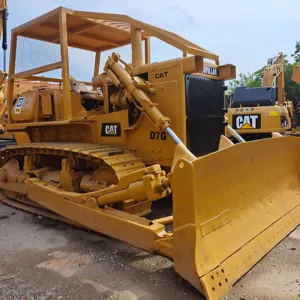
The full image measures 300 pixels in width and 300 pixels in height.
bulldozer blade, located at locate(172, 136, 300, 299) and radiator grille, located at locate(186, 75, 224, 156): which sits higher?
radiator grille, located at locate(186, 75, 224, 156)

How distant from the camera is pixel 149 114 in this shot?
12.6 feet

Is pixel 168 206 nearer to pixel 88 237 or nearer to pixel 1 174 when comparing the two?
pixel 88 237

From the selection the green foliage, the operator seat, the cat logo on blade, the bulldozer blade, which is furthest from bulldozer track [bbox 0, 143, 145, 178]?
the green foliage

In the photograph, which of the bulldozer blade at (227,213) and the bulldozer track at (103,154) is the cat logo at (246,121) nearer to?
the bulldozer blade at (227,213)

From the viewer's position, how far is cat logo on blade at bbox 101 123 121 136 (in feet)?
14.5

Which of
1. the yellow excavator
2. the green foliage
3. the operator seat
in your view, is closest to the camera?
the operator seat

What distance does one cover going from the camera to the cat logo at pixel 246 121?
8.73m

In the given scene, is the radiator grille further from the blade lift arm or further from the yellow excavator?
the yellow excavator

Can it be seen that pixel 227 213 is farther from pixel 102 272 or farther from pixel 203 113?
pixel 203 113

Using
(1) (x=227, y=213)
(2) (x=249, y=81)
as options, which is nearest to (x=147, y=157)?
(1) (x=227, y=213)

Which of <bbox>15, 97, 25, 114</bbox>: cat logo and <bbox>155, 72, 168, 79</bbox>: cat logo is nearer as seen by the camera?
<bbox>155, 72, 168, 79</bbox>: cat logo

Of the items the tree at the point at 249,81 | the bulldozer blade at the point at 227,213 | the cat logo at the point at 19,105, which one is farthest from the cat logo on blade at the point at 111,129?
the tree at the point at 249,81

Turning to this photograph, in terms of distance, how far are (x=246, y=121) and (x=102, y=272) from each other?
658 cm

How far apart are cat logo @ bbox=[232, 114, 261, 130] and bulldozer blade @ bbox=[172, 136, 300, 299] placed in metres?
4.69
